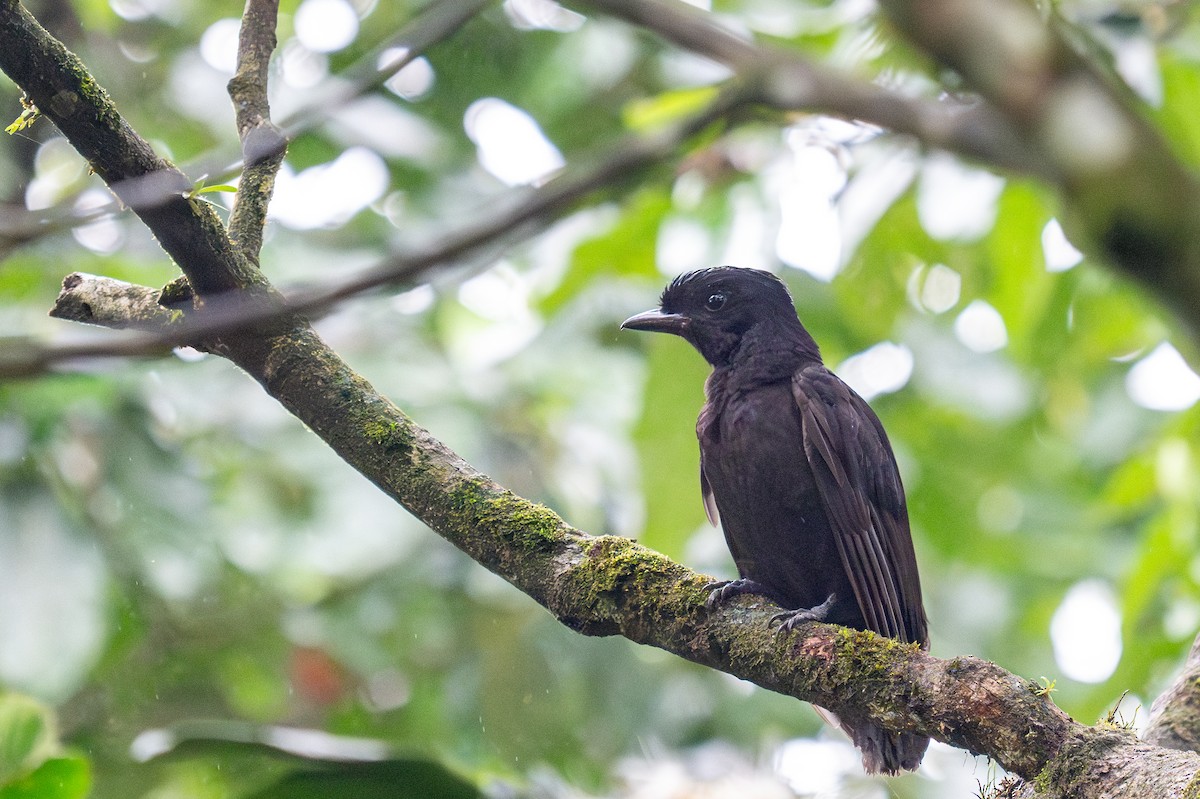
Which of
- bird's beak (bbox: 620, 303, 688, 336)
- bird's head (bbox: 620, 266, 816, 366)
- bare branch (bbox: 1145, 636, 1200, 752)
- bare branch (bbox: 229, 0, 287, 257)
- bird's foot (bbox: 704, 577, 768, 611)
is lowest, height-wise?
bare branch (bbox: 1145, 636, 1200, 752)

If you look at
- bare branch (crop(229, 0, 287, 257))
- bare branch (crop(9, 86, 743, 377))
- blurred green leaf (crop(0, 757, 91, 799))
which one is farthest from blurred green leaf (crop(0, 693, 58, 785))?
bare branch (crop(9, 86, 743, 377))

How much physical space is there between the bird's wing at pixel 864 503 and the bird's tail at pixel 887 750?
34cm

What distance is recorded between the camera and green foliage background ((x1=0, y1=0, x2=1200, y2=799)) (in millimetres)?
4094

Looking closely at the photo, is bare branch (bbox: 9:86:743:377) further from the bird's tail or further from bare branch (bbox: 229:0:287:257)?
the bird's tail

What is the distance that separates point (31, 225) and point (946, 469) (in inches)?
192

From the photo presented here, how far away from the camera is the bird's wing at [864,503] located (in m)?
3.70

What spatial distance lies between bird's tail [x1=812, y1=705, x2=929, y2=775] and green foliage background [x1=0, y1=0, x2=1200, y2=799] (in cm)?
58

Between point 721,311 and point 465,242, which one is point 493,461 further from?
point 465,242

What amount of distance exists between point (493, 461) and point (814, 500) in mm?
1850

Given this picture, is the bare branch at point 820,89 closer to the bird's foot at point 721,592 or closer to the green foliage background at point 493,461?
the bird's foot at point 721,592

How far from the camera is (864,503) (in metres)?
3.79

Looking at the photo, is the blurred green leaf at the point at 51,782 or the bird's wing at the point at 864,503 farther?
the bird's wing at the point at 864,503

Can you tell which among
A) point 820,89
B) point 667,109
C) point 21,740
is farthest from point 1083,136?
point 21,740

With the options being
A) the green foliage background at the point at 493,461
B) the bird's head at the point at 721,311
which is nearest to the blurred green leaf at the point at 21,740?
the green foliage background at the point at 493,461
